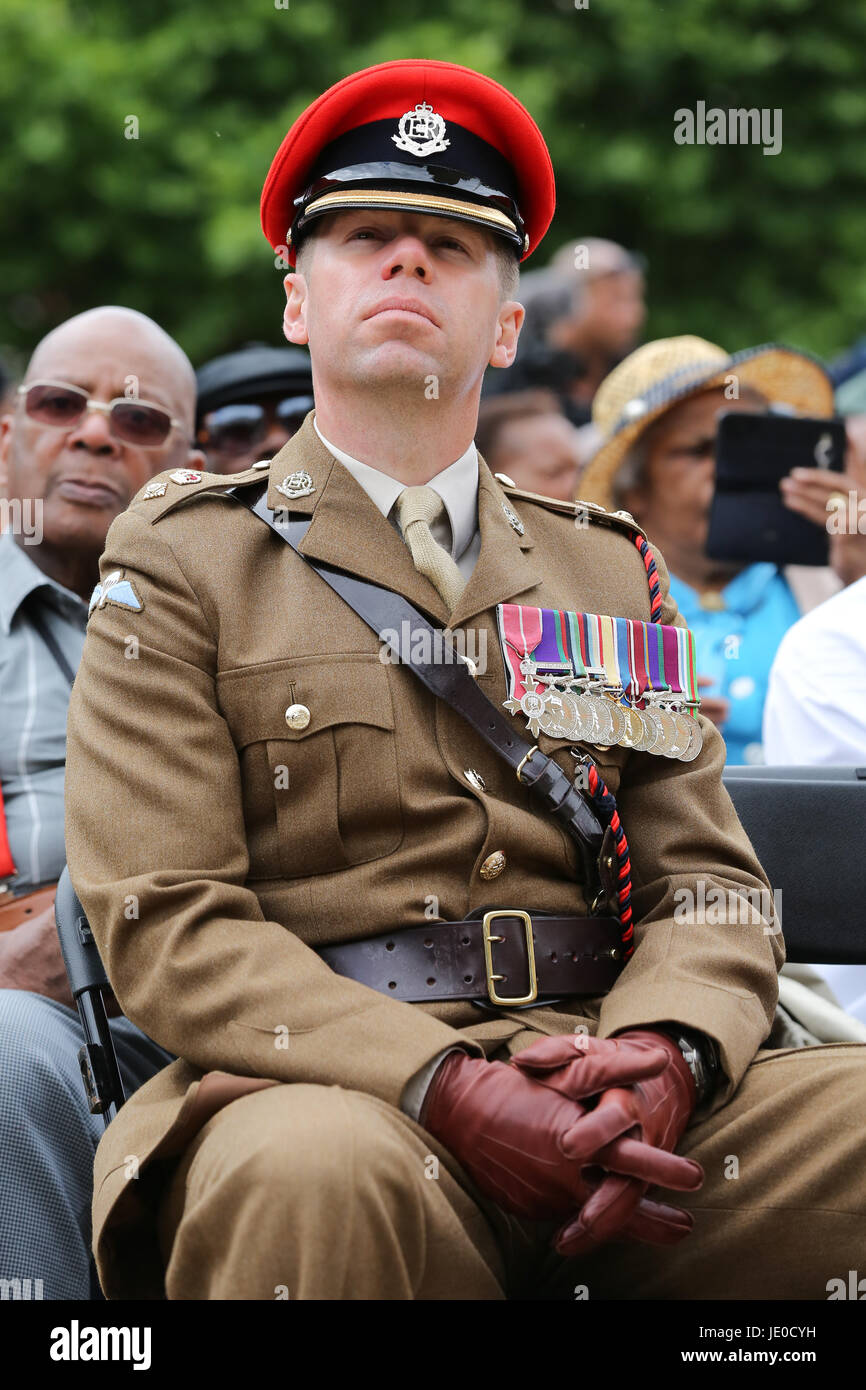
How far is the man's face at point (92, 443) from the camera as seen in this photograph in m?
Answer: 3.76

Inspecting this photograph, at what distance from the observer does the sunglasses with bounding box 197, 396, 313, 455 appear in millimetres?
4648

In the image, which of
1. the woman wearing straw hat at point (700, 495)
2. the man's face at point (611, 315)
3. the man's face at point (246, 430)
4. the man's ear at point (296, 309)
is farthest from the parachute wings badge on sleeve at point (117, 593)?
the man's face at point (611, 315)

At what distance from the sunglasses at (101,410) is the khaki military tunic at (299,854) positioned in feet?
3.30

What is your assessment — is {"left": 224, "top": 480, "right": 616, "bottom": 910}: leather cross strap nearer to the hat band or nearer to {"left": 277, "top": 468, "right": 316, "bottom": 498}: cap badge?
{"left": 277, "top": 468, "right": 316, "bottom": 498}: cap badge

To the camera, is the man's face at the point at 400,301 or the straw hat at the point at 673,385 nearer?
the man's face at the point at 400,301

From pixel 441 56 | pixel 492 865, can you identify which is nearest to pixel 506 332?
pixel 492 865

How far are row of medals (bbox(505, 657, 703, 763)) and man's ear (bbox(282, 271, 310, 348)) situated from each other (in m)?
0.66

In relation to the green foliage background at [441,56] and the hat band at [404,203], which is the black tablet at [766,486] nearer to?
the hat band at [404,203]

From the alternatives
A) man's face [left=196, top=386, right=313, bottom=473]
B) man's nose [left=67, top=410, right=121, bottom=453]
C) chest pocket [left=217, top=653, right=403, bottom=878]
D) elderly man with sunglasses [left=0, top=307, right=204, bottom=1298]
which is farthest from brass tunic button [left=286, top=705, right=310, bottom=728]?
man's face [left=196, top=386, right=313, bottom=473]

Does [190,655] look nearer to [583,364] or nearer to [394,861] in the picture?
[394,861]

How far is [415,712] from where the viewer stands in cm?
265

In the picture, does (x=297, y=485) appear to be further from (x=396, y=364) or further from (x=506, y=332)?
(x=506, y=332)

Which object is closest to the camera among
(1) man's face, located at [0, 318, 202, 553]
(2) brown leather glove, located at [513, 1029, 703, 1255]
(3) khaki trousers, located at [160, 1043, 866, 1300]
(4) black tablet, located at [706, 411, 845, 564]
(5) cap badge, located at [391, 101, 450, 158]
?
(3) khaki trousers, located at [160, 1043, 866, 1300]

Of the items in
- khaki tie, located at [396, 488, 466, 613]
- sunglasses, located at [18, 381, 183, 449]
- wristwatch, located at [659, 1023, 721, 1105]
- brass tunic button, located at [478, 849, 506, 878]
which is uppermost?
sunglasses, located at [18, 381, 183, 449]
